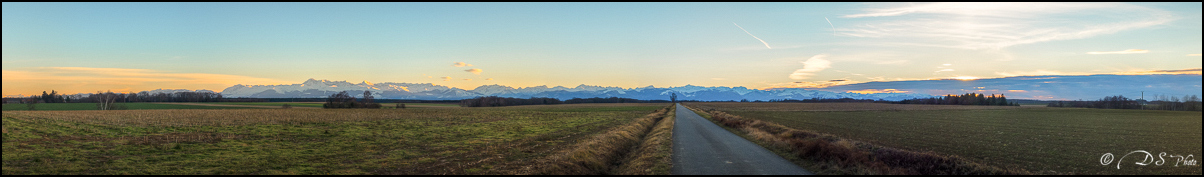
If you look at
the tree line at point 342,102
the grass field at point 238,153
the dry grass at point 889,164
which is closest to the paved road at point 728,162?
the dry grass at point 889,164

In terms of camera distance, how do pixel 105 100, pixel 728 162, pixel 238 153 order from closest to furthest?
pixel 728 162, pixel 238 153, pixel 105 100

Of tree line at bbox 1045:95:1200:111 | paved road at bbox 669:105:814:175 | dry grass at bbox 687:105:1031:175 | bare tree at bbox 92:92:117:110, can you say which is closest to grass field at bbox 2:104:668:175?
paved road at bbox 669:105:814:175

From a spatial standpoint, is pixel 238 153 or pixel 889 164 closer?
pixel 889 164

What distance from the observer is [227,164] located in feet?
53.5

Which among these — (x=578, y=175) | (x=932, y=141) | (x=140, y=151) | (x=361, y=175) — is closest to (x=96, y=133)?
(x=140, y=151)

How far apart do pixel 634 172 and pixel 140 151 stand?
64.3ft

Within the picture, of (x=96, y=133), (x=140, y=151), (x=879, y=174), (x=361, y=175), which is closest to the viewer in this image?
(x=879, y=174)

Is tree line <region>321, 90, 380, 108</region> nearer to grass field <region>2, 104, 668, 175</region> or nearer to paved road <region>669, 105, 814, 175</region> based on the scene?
grass field <region>2, 104, 668, 175</region>

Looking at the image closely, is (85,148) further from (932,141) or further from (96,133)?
(932,141)

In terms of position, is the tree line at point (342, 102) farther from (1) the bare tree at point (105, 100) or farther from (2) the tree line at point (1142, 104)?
(2) the tree line at point (1142, 104)

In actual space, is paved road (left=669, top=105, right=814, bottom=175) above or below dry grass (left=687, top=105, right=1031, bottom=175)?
below

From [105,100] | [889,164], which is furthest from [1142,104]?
[105,100]

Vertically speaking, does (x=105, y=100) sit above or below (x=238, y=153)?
above

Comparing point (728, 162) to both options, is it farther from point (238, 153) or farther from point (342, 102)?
point (342, 102)
